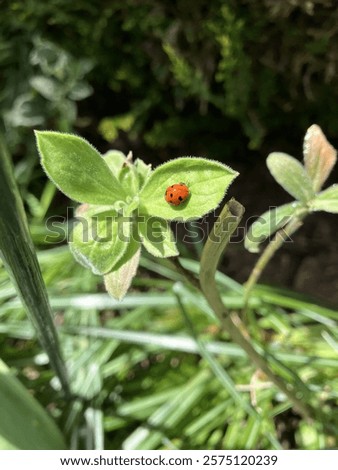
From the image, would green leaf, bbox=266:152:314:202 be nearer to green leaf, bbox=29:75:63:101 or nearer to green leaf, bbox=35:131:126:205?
green leaf, bbox=35:131:126:205

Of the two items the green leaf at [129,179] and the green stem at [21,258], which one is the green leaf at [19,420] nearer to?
the green stem at [21,258]

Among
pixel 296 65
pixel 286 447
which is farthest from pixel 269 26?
pixel 286 447

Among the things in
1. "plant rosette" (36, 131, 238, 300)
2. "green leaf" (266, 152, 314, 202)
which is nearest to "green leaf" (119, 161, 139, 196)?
"plant rosette" (36, 131, 238, 300)

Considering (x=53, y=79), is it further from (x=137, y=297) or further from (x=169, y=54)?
(x=137, y=297)

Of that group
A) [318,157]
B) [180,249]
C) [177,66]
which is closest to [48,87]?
[177,66]

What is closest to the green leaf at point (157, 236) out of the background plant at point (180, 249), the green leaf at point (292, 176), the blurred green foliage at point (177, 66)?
the green leaf at point (292, 176)
